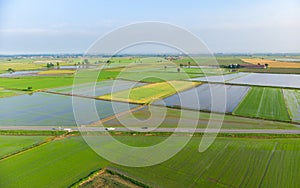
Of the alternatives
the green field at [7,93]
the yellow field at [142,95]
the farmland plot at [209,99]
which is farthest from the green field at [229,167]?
the green field at [7,93]

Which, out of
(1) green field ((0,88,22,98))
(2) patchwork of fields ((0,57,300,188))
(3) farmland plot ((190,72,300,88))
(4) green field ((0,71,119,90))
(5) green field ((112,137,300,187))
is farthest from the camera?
(4) green field ((0,71,119,90))

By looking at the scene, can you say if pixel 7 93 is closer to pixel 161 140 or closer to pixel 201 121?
pixel 161 140

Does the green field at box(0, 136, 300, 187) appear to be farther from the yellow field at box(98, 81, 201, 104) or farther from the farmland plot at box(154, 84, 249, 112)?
the yellow field at box(98, 81, 201, 104)

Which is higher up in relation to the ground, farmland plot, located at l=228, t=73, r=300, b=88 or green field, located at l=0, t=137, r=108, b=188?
farmland plot, located at l=228, t=73, r=300, b=88

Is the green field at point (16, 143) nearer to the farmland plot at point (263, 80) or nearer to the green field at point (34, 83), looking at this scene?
the green field at point (34, 83)

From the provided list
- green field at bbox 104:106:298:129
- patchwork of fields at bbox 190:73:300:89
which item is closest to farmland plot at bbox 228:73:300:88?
patchwork of fields at bbox 190:73:300:89
